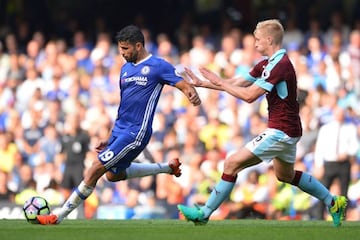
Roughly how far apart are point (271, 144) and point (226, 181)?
616 millimetres

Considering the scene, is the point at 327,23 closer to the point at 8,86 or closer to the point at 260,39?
the point at 8,86

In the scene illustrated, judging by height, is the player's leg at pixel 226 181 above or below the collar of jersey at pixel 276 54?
below

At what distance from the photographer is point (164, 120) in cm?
2183

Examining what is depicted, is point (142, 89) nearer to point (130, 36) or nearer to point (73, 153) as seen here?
point (130, 36)

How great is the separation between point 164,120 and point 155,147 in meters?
0.74

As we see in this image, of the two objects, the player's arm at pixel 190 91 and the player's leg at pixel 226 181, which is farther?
the player's arm at pixel 190 91

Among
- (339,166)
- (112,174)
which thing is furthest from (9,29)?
(112,174)

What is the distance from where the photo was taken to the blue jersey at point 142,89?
14.1 metres

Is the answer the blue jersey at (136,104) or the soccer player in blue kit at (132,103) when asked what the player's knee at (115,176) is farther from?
the blue jersey at (136,104)

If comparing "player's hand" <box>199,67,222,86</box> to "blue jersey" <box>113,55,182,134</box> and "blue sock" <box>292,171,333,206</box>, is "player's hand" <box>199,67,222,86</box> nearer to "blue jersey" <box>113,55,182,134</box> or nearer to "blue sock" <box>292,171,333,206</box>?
"blue jersey" <box>113,55,182,134</box>

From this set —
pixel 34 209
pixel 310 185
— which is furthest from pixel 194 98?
pixel 34 209

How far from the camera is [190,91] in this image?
13859 millimetres

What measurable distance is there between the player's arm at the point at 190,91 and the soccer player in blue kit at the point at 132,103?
0.01m

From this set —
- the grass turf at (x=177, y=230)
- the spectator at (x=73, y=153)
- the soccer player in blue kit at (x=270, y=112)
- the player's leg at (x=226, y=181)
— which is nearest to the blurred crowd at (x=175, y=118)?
the spectator at (x=73, y=153)
